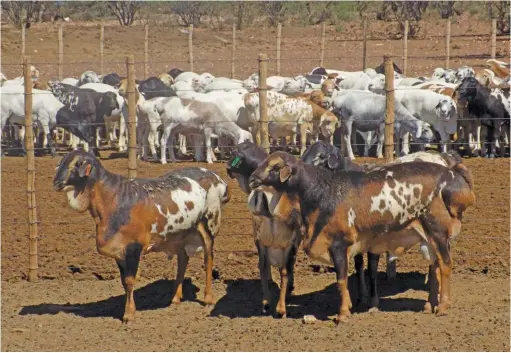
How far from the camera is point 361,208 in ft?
33.1


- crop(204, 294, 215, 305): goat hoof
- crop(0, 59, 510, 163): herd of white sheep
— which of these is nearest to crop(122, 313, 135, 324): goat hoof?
crop(204, 294, 215, 305): goat hoof

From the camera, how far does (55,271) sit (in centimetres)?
1261

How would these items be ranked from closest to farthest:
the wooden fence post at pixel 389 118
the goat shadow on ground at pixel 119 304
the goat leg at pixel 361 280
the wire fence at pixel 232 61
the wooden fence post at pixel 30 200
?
the goat leg at pixel 361 280, the goat shadow on ground at pixel 119 304, the wooden fence post at pixel 389 118, the wooden fence post at pixel 30 200, the wire fence at pixel 232 61

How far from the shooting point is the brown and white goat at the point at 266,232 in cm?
1045

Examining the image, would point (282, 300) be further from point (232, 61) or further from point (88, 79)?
point (88, 79)

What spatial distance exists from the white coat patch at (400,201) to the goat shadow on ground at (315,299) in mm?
1086

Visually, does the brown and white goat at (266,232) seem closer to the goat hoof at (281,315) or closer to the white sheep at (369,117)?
the goat hoof at (281,315)

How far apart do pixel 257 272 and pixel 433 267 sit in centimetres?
245

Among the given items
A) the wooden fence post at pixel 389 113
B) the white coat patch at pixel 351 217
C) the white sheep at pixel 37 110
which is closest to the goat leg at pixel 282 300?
the white coat patch at pixel 351 217

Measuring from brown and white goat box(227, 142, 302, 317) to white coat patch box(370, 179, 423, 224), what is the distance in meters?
0.83

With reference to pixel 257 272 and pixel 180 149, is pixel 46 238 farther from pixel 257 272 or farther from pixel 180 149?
pixel 180 149

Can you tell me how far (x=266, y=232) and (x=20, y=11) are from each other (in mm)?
39737

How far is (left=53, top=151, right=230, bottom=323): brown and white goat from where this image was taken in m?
10.4

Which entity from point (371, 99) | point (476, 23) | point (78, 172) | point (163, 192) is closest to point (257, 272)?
point (163, 192)
